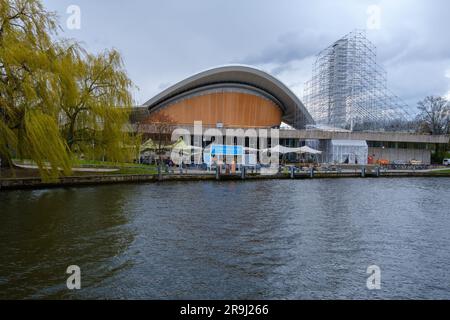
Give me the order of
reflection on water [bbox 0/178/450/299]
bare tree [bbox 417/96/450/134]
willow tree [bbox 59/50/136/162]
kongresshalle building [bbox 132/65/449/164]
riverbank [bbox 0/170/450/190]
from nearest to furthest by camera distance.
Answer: reflection on water [bbox 0/178/450/299] → riverbank [bbox 0/170/450/190] → willow tree [bbox 59/50/136/162] → kongresshalle building [bbox 132/65/449/164] → bare tree [bbox 417/96/450/134]

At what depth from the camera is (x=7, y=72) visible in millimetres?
16922

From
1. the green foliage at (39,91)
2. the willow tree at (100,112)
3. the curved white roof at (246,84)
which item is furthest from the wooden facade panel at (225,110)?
the green foliage at (39,91)

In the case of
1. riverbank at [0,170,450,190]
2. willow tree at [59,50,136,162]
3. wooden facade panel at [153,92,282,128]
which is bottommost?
riverbank at [0,170,450,190]

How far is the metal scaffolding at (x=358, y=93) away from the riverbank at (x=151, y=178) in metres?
20.5

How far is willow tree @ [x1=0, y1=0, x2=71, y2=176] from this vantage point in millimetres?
17000

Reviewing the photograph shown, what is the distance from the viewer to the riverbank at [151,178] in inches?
862

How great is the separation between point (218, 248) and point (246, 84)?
56.2 meters

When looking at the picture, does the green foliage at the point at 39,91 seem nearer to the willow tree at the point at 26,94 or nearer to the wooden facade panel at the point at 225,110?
the willow tree at the point at 26,94

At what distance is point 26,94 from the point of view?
17156 millimetres

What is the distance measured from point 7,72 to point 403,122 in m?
58.1

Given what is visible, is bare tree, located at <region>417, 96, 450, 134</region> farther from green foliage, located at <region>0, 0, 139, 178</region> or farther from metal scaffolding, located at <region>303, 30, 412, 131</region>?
green foliage, located at <region>0, 0, 139, 178</region>

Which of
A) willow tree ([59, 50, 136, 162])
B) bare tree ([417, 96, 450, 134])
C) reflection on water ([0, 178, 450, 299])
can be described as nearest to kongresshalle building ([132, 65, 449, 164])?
bare tree ([417, 96, 450, 134])

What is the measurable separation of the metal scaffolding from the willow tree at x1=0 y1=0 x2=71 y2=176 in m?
49.9

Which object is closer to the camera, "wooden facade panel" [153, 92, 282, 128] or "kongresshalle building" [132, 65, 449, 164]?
"kongresshalle building" [132, 65, 449, 164]
